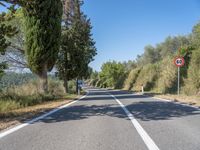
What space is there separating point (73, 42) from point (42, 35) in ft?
41.1

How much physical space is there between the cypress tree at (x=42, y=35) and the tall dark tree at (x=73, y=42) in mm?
11011

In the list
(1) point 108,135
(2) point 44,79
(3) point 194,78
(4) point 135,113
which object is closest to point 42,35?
(2) point 44,79

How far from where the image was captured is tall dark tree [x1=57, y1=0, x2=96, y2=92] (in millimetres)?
38781

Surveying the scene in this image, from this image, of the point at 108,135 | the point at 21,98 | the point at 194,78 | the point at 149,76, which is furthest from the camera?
the point at 149,76

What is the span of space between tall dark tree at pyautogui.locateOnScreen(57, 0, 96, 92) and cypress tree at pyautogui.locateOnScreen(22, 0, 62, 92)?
11.0 metres

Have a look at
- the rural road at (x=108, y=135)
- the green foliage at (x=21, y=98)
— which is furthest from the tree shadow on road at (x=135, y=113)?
the green foliage at (x=21, y=98)

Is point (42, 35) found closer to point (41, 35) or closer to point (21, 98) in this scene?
point (41, 35)

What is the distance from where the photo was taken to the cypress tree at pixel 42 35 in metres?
26.4

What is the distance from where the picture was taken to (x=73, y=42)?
3891cm

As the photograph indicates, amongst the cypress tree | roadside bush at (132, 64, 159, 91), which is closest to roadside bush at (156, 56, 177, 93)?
roadside bush at (132, 64, 159, 91)

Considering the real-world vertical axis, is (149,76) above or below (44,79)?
above

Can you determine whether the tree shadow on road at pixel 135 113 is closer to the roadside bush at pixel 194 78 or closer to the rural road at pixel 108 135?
the rural road at pixel 108 135

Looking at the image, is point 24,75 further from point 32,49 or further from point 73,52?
point 32,49

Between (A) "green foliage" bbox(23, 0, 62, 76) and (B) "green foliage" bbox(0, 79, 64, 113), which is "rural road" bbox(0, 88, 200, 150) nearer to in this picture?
(B) "green foliage" bbox(0, 79, 64, 113)
